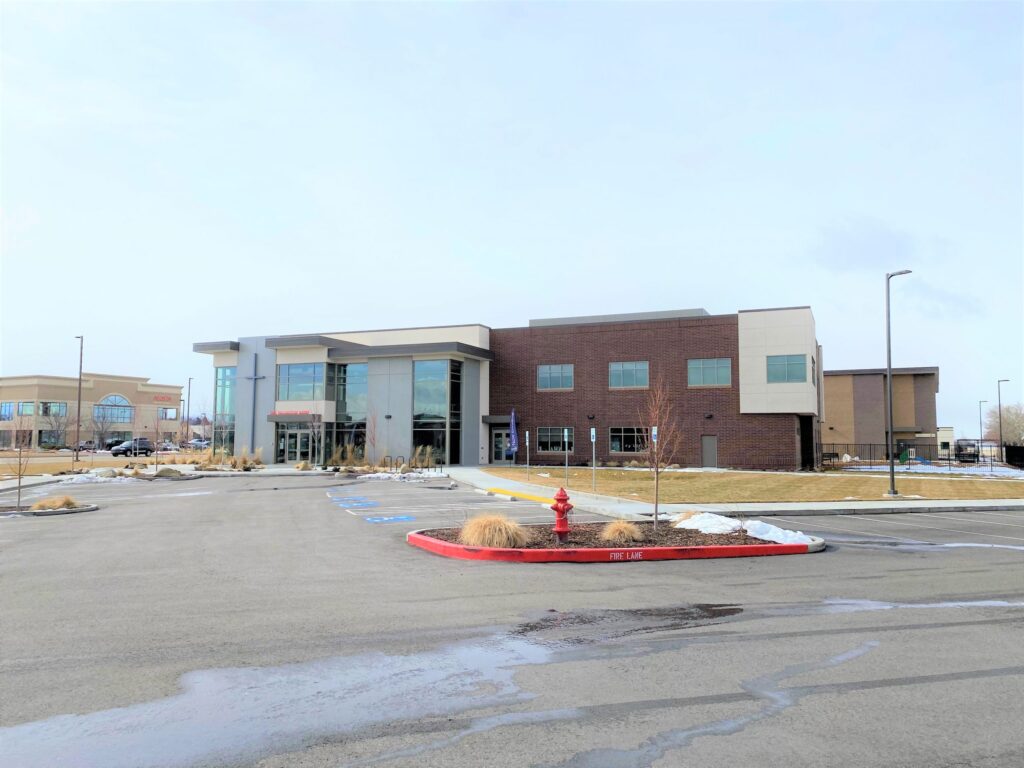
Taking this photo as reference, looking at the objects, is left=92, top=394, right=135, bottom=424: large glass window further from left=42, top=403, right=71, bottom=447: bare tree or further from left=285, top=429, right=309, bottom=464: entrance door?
left=285, top=429, right=309, bottom=464: entrance door

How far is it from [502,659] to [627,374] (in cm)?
4170

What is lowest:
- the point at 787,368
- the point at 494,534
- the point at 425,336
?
the point at 494,534

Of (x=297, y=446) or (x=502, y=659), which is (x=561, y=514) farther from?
(x=297, y=446)

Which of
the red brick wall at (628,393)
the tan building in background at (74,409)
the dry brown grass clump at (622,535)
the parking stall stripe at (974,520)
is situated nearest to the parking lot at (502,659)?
the dry brown grass clump at (622,535)

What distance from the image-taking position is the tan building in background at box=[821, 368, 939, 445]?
217 ft

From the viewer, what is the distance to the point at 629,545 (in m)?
12.8

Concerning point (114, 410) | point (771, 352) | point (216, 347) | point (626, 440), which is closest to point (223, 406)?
point (216, 347)

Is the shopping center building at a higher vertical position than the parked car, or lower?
higher

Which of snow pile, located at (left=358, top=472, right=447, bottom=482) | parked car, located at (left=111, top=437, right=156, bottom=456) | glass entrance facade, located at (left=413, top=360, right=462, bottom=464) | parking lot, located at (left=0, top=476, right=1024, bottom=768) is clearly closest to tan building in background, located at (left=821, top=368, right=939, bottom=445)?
glass entrance facade, located at (left=413, top=360, right=462, bottom=464)

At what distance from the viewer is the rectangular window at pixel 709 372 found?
44.4 metres

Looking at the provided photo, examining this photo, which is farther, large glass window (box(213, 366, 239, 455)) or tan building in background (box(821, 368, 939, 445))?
tan building in background (box(821, 368, 939, 445))

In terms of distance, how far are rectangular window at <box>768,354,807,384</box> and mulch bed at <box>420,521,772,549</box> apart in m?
30.8

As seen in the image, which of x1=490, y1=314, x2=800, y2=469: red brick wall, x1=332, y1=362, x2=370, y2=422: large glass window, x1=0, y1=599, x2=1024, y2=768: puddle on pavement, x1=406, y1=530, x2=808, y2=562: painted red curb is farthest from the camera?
x1=332, y1=362, x2=370, y2=422: large glass window

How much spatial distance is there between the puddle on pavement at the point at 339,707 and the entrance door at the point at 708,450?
38.8m
